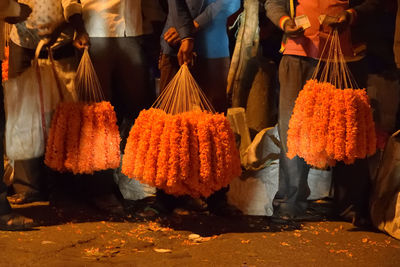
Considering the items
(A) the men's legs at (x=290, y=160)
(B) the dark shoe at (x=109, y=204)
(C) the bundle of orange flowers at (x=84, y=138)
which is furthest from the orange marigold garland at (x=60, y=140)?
(A) the men's legs at (x=290, y=160)

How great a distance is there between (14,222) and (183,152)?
1250mm

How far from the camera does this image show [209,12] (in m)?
4.32

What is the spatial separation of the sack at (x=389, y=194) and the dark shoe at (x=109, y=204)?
1.80 m

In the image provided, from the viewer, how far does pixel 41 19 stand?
439 centimetres

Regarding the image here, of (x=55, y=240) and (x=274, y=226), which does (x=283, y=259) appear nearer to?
(x=274, y=226)

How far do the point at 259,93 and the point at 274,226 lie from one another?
1.50 metres

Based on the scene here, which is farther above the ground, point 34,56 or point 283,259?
point 34,56

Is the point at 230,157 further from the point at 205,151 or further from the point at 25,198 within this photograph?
the point at 25,198

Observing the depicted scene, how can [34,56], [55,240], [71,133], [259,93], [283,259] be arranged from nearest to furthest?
[283,259], [55,240], [71,133], [34,56], [259,93]

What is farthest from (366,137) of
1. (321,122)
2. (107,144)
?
(107,144)

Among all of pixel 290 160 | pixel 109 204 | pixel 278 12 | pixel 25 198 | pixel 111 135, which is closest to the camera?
pixel 111 135

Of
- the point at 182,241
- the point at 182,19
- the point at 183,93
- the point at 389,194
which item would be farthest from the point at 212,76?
the point at 389,194

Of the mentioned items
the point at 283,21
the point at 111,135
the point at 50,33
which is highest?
Answer: the point at 283,21

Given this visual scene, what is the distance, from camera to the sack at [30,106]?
15.1 ft
